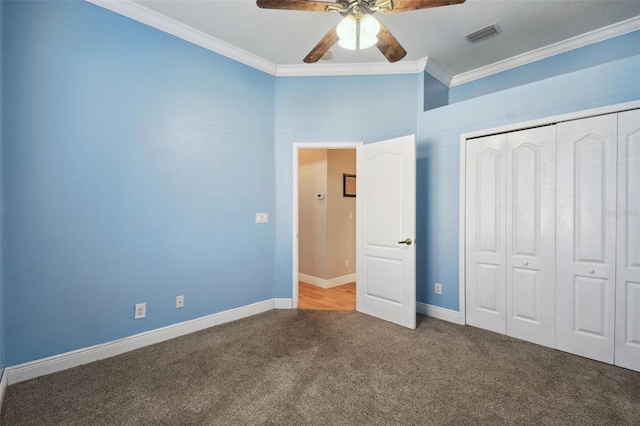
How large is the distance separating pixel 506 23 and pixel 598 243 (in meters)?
2.09

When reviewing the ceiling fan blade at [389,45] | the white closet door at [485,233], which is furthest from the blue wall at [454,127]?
the ceiling fan blade at [389,45]

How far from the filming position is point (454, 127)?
320 centimetres

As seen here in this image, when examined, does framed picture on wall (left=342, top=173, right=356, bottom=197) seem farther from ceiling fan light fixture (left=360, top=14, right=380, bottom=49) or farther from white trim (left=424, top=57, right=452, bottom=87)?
ceiling fan light fixture (left=360, top=14, right=380, bottom=49)

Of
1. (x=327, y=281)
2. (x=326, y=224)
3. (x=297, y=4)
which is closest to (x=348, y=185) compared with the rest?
(x=326, y=224)

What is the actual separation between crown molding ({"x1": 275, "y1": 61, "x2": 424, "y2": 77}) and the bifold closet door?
77.6 inches

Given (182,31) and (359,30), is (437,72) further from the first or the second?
(182,31)

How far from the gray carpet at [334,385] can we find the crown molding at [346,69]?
292 cm

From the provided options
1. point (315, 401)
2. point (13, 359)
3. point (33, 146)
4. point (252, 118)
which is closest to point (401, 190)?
point (252, 118)

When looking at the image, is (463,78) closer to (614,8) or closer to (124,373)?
(614,8)

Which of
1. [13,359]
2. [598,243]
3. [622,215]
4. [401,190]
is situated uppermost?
[401,190]

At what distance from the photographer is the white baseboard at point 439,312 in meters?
3.17

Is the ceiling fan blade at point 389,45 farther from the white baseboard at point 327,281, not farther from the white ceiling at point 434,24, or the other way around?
the white baseboard at point 327,281

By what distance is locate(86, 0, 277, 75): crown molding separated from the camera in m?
2.46

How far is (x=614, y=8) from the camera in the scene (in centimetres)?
252
